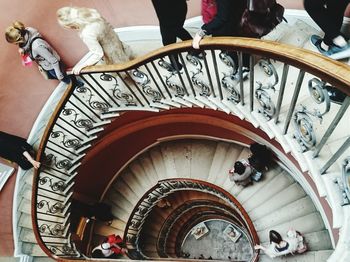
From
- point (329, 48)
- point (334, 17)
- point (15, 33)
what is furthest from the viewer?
point (15, 33)

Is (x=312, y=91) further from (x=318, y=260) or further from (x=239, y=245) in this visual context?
(x=239, y=245)

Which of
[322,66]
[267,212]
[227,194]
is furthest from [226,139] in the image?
[322,66]

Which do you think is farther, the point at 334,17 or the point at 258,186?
the point at 258,186

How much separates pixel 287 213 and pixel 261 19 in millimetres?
3796

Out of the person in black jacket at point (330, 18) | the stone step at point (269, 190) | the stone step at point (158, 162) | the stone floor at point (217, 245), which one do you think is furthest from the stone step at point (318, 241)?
the stone floor at point (217, 245)

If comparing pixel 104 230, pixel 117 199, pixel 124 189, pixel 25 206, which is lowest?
pixel 104 230

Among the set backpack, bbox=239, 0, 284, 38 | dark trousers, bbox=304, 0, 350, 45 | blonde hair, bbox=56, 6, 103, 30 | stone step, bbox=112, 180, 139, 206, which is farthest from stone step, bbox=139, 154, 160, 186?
dark trousers, bbox=304, 0, 350, 45

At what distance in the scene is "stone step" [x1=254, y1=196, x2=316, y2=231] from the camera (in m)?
6.62

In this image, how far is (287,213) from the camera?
679 centimetres

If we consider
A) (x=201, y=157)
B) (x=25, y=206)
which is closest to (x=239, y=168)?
(x=201, y=157)

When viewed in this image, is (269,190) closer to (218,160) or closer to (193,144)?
(218,160)

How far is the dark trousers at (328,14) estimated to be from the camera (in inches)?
165

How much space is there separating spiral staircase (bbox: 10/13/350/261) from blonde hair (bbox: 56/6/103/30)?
665 mm

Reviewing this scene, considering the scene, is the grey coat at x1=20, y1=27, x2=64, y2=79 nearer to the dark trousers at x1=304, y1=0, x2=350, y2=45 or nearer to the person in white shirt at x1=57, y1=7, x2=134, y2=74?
the person in white shirt at x1=57, y1=7, x2=134, y2=74
